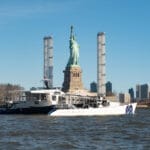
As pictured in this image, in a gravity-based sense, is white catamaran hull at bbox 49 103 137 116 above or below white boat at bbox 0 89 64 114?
below

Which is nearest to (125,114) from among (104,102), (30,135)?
(104,102)

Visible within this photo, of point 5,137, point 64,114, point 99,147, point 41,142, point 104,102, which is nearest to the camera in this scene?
point 99,147

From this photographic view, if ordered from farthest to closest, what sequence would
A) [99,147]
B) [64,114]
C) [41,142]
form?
[64,114] → [41,142] → [99,147]

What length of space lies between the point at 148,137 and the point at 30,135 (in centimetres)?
1017

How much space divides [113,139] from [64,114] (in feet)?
201

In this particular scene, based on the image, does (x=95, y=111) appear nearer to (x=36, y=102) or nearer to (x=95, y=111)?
(x=95, y=111)

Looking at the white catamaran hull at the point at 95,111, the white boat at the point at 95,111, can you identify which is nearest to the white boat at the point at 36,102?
the white boat at the point at 95,111

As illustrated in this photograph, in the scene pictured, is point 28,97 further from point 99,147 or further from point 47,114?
point 99,147

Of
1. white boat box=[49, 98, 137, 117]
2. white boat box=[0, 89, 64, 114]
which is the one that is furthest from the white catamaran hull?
white boat box=[0, 89, 64, 114]

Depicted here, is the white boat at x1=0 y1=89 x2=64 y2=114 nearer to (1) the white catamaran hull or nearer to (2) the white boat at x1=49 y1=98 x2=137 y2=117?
(2) the white boat at x1=49 y1=98 x2=137 y2=117

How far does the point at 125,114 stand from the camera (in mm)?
125750

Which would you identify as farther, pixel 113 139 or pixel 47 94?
pixel 47 94

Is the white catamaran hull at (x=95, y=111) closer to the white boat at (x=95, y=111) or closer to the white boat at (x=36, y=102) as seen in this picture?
the white boat at (x=95, y=111)

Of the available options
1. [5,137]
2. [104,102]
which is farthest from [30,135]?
[104,102]
